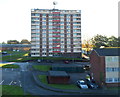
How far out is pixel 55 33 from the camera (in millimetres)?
87000

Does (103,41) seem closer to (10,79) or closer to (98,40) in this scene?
(98,40)

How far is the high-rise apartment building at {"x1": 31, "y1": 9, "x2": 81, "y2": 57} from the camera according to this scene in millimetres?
85062

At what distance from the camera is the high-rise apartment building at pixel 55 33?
8506cm

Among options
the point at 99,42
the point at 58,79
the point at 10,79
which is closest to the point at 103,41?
the point at 99,42

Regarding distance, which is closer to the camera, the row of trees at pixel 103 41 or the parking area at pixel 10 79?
the parking area at pixel 10 79

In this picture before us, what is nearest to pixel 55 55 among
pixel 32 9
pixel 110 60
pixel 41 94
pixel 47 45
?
pixel 47 45

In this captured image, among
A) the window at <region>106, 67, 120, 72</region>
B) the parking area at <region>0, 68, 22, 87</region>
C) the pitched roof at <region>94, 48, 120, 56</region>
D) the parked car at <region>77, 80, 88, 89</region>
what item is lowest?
the parked car at <region>77, 80, 88, 89</region>

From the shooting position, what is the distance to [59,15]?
285ft

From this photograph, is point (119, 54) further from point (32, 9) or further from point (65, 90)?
point (32, 9)

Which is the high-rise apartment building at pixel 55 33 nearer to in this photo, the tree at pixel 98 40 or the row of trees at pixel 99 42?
the row of trees at pixel 99 42

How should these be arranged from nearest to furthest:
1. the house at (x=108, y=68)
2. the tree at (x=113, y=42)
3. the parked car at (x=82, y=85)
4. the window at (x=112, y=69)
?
the parked car at (x=82, y=85)
the house at (x=108, y=68)
the window at (x=112, y=69)
the tree at (x=113, y=42)

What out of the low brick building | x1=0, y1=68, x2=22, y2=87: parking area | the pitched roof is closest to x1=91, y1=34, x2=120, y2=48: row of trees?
the pitched roof

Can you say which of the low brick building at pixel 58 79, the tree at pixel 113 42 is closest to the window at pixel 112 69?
the low brick building at pixel 58 79

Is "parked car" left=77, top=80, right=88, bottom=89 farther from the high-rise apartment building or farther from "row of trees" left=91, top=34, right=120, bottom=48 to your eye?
"row of trees" left=91, top=34, right=120, bottom=48
